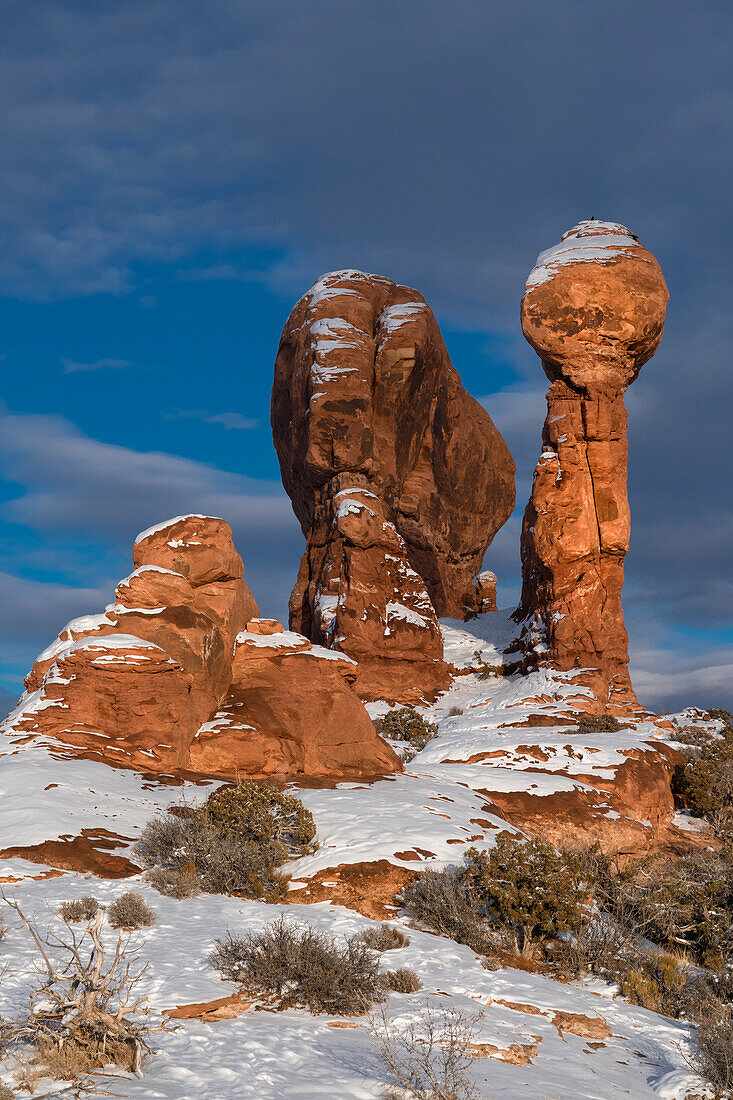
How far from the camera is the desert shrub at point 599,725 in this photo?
27125 mm

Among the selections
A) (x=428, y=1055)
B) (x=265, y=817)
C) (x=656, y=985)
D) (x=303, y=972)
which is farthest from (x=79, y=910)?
(x=656, y=985)

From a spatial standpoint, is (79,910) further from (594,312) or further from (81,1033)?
(594,312)

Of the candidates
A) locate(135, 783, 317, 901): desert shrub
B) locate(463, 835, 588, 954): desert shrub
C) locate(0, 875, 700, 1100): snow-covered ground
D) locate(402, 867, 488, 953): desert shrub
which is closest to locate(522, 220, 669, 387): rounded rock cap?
locate(135, 783, 317, 901): desert shrub

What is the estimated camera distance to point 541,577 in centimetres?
3966

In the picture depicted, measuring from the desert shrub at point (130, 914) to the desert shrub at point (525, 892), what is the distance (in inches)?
168

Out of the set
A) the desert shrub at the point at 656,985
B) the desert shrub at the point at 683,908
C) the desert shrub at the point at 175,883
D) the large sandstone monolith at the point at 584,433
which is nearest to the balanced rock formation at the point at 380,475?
the large sandstone monolith at the point at 584,433

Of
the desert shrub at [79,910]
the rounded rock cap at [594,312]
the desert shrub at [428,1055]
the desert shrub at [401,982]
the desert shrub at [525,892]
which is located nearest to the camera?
the desert shrub at [428,1055]

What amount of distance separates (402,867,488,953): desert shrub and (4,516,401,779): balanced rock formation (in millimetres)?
6563

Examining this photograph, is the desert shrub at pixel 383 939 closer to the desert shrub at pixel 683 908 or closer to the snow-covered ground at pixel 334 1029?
the snow-covered ground at pixel 334 1029

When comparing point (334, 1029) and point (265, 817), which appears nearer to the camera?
point (334, 1029)

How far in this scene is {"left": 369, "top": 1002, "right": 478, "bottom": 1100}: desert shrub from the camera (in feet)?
18.7

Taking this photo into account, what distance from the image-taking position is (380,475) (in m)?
47.2

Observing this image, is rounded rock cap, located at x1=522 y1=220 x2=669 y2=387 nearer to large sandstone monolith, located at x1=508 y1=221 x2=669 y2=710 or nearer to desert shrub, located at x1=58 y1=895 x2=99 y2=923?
large sandstone monolith, located at x1=508 y1=221 x2=669 y2=710

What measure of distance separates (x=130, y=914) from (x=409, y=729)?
915 inches
